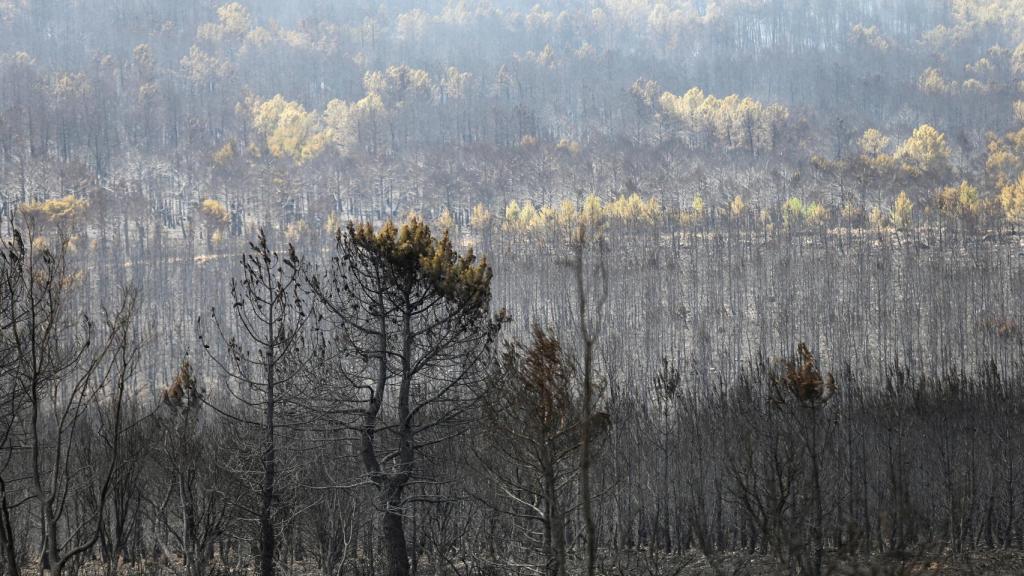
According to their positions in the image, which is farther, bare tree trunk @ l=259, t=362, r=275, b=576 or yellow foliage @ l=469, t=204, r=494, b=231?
yellow foliage @ l=469, t=204, r=494, b=231

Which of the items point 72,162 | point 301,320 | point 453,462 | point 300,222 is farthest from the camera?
point 72,162

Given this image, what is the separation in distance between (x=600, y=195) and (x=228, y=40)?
369ft

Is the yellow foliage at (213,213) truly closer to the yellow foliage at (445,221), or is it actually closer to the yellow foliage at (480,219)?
the yellow foliage at (445,221)

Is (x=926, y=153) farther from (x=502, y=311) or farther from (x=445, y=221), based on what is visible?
(x=502, y=311)

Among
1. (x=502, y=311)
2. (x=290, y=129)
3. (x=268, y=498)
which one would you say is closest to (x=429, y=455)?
(x=502, y=311)

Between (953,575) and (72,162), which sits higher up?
(72,162)

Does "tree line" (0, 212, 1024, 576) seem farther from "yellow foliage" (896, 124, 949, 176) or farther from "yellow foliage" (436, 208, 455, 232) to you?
"yellow foliage" (896, 124, 949, 176)

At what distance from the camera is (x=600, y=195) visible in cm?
12631

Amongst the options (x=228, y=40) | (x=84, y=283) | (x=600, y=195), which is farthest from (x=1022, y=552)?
(x=228, y=40)

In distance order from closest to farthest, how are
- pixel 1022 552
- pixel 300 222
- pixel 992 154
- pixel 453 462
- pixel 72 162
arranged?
pixel 1022 552 → pixel 453 462 → pixel 300 222 → pixel 72 162 → pixel 992 154

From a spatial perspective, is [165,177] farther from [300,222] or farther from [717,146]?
[717,146]

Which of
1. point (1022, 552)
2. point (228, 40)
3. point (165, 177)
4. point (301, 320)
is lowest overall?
point (1022, 552)

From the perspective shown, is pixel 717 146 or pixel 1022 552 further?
pixel 717 146

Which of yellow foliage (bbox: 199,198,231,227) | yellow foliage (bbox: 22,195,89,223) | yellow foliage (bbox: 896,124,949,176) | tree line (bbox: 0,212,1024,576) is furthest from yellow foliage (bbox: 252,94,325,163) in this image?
tree line (bbox: 0,212,1024,576)
